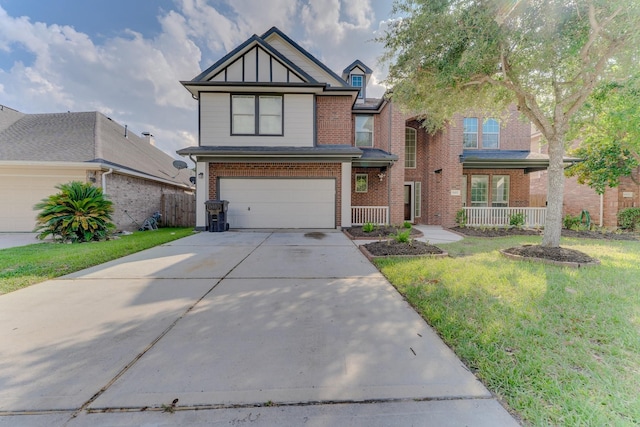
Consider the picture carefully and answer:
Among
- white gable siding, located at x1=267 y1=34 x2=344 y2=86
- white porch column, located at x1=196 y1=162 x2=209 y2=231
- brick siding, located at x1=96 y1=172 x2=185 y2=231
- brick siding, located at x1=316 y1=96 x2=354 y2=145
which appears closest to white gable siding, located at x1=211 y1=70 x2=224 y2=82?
white gable siding, located at x1=267 y1=34 x2=344 y2=86

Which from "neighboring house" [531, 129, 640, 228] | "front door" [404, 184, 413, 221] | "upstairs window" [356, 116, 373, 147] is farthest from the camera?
"front door" [404, 184, 413, 221]

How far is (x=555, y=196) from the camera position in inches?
241

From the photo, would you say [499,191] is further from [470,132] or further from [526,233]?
Result: [526,233]

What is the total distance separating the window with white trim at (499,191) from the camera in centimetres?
1309

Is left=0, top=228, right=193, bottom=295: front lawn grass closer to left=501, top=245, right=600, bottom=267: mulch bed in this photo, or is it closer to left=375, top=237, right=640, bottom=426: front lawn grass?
left=375, top=237, right=640, bottom=426: front lawn grass

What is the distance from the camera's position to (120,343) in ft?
8.16

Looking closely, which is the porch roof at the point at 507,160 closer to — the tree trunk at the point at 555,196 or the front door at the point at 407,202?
the front door at the point at 407,202

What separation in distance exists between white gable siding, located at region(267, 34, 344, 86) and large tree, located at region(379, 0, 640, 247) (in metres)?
5.64

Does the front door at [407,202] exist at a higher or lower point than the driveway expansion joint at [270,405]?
higher

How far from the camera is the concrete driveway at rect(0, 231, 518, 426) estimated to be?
1.70 metres

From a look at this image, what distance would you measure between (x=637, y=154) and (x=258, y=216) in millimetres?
14602

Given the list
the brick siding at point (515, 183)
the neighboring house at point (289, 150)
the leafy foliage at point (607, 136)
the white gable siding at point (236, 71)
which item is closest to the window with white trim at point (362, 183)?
the neighboring house at point (289, 150)

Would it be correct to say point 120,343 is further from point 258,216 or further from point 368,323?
point 258,216

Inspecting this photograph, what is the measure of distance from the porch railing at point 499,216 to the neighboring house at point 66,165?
50.4ft
